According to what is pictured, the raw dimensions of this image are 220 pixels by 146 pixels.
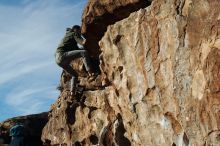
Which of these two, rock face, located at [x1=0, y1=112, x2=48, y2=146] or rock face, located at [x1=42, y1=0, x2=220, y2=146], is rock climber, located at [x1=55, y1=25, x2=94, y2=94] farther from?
rock face, located at [x1=0, y1=112, x2=48, y2=146]

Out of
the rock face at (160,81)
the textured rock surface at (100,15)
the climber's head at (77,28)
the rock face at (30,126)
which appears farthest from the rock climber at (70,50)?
the rock face at (30,126)

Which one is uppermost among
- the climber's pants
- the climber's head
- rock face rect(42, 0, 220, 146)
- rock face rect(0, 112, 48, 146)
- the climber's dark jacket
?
the climber's head

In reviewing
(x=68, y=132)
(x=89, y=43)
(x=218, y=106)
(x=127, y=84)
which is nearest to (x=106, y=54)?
(x=127, y=84)

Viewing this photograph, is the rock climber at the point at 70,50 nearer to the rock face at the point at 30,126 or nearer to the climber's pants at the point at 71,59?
the climber's pants at the point at 71,59

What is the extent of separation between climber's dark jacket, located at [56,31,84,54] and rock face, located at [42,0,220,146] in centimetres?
244

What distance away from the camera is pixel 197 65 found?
1298 cm

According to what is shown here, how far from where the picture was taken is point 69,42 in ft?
70.4

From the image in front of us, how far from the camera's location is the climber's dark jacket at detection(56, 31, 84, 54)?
2138 cm

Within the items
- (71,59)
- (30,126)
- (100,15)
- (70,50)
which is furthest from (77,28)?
(30,126)

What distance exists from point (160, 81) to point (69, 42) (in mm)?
7804

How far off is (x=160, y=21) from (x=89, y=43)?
7.15 metres

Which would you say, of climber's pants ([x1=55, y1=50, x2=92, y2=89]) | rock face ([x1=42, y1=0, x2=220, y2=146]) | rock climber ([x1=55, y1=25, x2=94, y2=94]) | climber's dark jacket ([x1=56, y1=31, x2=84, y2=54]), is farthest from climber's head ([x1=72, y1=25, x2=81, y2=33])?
rock face ([x1=42, y1=0, x2=220, y2=146])

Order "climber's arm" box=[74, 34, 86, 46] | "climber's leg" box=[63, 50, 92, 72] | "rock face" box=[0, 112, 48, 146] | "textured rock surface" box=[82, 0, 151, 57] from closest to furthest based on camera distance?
"textured rock surface" box=[82, 0, 151, 57] → "climber's leg" box=[63, 50, 92, 72] → "climber's arm" box=[74, 34, 86, 46] → "rock face" box=[0, 112, 48, 146]

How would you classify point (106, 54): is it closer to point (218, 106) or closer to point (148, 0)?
point (148, 0)
